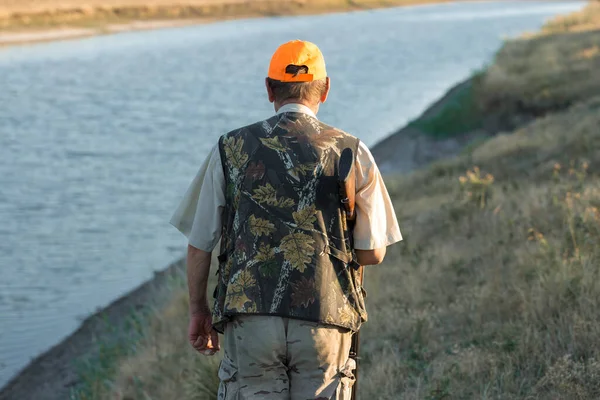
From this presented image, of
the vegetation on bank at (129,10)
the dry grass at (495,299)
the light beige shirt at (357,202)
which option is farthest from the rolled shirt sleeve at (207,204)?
the vegetation on bank at (129,10)

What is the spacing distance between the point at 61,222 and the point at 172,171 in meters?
4.11

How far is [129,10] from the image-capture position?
173 feet

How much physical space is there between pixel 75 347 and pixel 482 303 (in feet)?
15.5

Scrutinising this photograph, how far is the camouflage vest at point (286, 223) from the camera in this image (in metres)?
2.97

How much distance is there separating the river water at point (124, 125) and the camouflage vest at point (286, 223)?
6.37 metres

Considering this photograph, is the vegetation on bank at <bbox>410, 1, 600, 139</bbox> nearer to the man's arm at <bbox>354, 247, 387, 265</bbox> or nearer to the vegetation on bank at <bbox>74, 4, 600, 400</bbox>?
the vegetation on bank at <bbox>74, 4, 600, 400</bbox>

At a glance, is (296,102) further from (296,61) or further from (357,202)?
(357,202)

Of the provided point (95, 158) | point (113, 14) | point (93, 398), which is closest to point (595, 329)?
point (93, 398)

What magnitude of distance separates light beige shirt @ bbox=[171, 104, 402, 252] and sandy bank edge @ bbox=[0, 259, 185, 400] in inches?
216

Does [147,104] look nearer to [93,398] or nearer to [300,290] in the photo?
[93,398]

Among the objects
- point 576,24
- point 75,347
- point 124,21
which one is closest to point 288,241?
point 75,347

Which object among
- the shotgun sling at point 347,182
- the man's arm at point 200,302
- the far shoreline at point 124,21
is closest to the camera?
the shotgun sling at point 347,182

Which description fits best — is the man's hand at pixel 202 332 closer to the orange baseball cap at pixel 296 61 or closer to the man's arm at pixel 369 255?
the man's arm at pixel 369 255

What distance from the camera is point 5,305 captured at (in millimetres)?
10312
